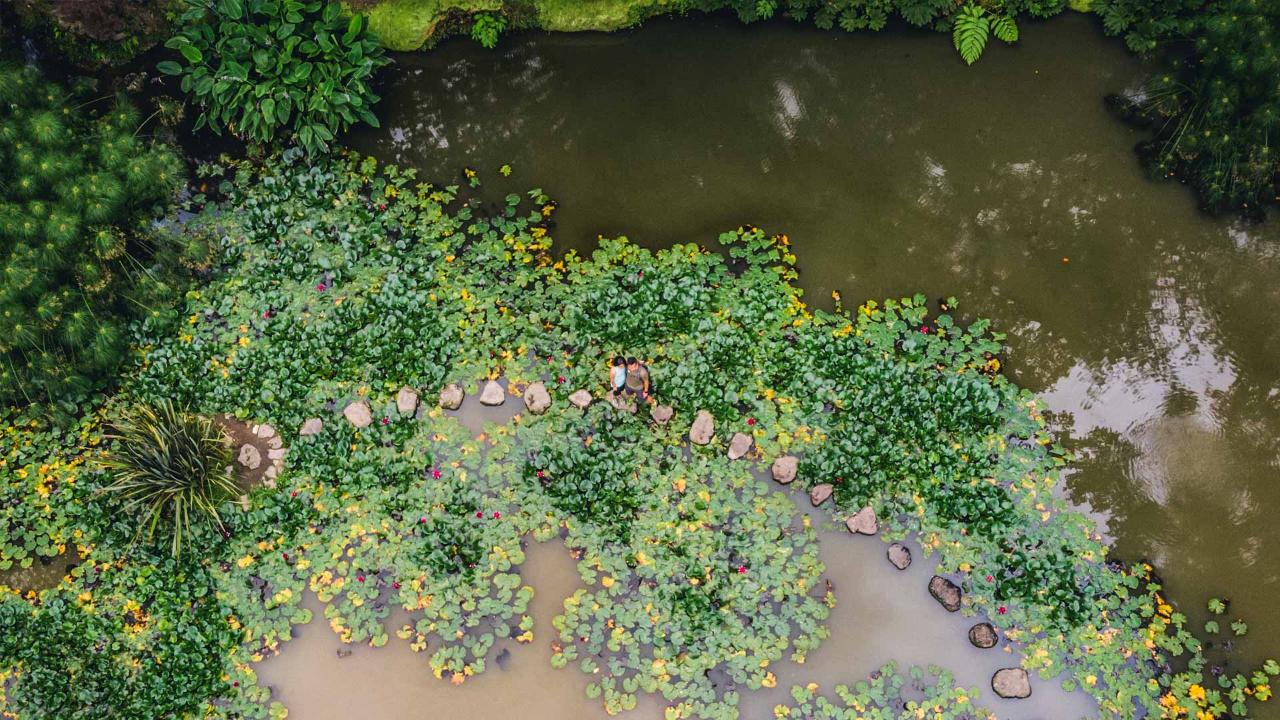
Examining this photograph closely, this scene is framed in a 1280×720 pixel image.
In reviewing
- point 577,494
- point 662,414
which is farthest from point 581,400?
point 577,494

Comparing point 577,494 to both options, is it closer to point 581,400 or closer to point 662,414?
point 581,400

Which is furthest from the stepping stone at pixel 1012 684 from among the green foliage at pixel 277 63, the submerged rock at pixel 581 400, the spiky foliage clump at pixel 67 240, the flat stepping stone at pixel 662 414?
the spiky foliage clump at pixel 67 240

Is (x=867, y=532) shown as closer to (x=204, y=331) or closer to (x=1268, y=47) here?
(x=1268, y=47)

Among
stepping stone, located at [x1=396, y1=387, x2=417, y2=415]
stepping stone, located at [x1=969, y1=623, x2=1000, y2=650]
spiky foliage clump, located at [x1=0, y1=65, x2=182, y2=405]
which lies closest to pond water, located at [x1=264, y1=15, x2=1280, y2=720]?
stepping stone, located at [x1=969, y1=623, x2=1000, y2=650]

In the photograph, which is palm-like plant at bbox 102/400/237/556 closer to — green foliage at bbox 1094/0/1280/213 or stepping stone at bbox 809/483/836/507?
stepping stone at bbox 809/483/836/507

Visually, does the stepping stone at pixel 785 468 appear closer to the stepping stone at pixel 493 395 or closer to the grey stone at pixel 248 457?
the stepping stone at pixel 493 395
